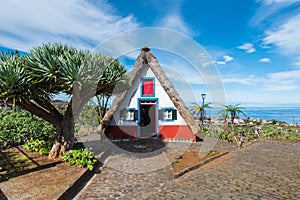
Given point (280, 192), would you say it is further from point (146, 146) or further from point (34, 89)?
point (34, 89)

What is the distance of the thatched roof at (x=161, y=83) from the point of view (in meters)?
A: 10.7

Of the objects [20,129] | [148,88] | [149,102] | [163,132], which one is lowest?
[163,132]

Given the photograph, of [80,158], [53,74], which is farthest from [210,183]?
[53,74]

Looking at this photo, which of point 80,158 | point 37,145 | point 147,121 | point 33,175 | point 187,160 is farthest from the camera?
point 147,121

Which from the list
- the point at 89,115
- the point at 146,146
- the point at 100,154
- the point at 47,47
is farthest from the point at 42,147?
the point at 89,115

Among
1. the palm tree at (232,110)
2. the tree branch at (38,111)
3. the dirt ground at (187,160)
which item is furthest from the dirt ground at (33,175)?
the palm tree at (232,110)

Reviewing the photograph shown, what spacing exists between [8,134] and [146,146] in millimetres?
5937

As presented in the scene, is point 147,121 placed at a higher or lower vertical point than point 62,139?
higher

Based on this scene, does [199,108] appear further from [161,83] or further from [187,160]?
[187,160]

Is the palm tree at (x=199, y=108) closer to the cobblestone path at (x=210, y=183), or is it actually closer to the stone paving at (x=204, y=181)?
the stone paving at (x=204, y=181)

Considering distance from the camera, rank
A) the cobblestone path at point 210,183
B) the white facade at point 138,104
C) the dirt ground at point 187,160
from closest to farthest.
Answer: the cobblestone path at point 210,183 < the dirt ground at point 187,160 < the white facade at point 138,104

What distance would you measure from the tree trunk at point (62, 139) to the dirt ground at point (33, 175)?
12.0 inches

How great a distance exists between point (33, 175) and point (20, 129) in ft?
10.8

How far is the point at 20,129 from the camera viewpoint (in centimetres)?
768
